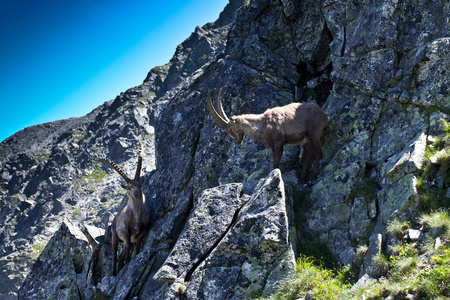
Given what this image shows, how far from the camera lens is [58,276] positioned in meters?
16.5

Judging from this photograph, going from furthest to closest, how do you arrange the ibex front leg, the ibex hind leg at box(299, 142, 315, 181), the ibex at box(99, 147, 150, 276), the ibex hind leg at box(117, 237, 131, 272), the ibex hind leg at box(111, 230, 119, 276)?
the ibex hind leg at box(111, 230, 119, 276), the ibex hind leg at box(117, 237, 131, 272), the ibex at box(99, 147, 150, 276), the ibex hind leg at box(299, 142, 315, 181), the ibex front leg

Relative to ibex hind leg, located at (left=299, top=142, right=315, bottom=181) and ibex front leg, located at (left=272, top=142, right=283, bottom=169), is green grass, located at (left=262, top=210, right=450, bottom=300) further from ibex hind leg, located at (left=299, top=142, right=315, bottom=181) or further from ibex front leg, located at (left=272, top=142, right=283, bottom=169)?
ibex hind leg, located at (left=299, top=142, right=315, bottom=181)

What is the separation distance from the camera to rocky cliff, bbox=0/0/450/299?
980cm

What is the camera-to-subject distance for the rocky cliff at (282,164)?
9805 mm

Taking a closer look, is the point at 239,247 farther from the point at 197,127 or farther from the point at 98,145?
the point at 98,145

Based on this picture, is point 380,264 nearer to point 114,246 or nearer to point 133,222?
point 133,222

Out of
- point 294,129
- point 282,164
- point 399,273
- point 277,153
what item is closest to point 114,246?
point 282,164

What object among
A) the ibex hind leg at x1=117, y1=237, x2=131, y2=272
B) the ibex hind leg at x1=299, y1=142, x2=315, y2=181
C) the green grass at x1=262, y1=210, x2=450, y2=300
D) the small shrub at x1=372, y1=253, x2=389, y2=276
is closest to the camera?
the green grass at x1=262, y1=210, x2=450, y2=300

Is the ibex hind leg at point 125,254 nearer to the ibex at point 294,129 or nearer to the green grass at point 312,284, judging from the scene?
the ibex at point 294,129

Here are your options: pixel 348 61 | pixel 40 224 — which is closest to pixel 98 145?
pixel 40 224

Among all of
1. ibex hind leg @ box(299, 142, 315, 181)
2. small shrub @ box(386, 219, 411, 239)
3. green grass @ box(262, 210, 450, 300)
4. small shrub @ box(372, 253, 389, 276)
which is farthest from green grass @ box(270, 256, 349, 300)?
ibex hind leg @ box(299, 142, 315, 181)

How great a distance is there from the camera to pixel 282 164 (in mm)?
14406

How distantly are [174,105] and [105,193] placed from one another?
7446 cm

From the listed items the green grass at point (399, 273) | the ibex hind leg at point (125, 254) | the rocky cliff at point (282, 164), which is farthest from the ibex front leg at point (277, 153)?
the ibex hind leg at point (125, 254)
